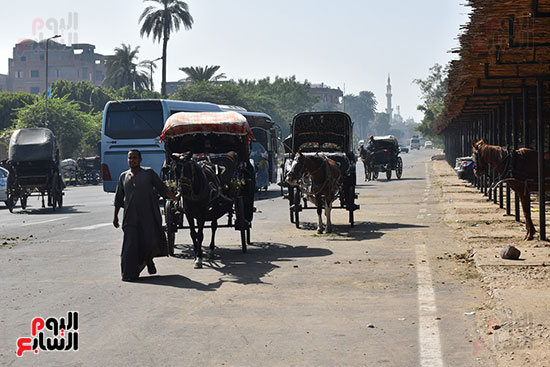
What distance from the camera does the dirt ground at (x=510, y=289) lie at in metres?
7.91

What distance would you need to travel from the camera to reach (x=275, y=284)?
12.1m

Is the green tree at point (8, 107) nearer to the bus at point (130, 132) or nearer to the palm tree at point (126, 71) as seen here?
the palm tree at point (126, 71)

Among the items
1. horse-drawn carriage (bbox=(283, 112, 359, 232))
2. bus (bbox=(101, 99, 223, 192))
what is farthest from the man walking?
bus (bbox=(101, 99, 223, 192))

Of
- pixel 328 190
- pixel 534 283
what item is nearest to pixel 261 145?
pixel 328 190

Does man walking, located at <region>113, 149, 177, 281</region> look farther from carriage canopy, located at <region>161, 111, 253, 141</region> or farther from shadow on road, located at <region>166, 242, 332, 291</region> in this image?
carriage canopy, located at <region>161, 111, 253, 141</region>

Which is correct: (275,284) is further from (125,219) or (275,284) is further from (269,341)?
(269,341)

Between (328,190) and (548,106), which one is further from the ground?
(548,106)

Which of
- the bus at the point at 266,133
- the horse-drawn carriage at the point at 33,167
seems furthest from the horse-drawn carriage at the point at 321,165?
the bus at the point at 266,133

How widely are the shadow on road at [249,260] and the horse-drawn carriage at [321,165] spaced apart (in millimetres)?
2183

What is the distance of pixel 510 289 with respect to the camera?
1071cm

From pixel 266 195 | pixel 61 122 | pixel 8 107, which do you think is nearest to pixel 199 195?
pixel 266 195

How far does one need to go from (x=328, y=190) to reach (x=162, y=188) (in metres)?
6.44

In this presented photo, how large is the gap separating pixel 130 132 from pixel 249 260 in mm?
17977

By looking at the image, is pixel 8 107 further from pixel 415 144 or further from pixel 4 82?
pixel 415 144
